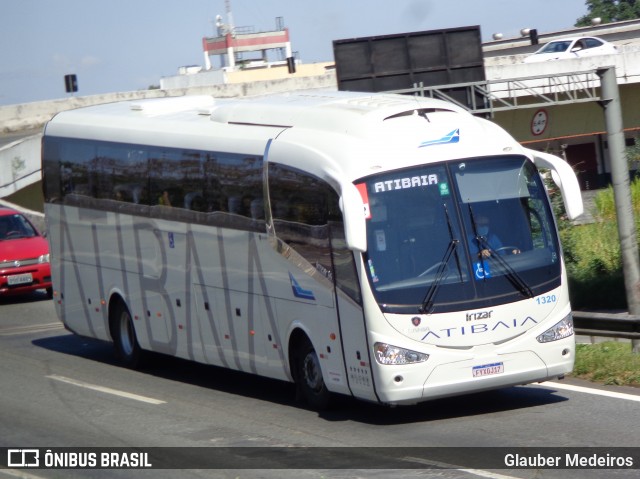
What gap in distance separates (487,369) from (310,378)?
84.3 inches

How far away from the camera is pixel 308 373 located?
40.4 ft

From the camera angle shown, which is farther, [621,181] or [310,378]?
[621,181]

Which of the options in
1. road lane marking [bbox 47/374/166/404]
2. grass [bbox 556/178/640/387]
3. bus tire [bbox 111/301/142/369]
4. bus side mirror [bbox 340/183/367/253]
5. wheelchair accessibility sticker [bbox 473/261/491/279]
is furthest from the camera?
grass [bbox 556/178/640/387]

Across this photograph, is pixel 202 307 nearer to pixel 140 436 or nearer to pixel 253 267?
pixel 253 267

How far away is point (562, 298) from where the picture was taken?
11469 millimetres

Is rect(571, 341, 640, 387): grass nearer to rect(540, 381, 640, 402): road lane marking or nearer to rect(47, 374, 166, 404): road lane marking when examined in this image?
rect(540, 381, 640, 402): road lane marking

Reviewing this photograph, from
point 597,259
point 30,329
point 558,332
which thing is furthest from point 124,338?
point 597,259

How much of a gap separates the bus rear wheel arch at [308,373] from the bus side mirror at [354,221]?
1814 millimetres

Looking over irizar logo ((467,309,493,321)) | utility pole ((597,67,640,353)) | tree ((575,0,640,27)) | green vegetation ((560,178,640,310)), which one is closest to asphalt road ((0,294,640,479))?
irizar logo ((467,309,493,321))

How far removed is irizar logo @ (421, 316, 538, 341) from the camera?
35.7 ft

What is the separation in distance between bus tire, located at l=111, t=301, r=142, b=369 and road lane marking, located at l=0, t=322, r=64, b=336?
4305 millimetres

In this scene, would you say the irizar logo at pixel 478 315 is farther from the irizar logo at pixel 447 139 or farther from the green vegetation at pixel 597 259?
the green vegetation at pixel 597 259

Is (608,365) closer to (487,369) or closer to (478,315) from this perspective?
(487,369)

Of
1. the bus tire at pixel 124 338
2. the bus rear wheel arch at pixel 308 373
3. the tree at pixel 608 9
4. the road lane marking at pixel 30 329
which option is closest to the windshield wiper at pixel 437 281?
the bus rear wheel arch at pixel 308 373
